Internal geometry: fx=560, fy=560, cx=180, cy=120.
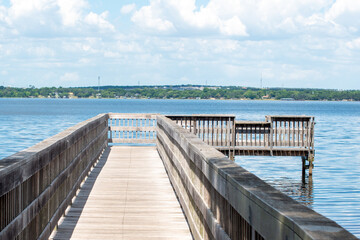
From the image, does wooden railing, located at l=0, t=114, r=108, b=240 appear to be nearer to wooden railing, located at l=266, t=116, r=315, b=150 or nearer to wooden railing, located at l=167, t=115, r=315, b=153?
wooden railing, located at l=167, t=115, r=315, b=153

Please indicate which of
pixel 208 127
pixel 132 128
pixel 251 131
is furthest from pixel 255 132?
pixel 132 128

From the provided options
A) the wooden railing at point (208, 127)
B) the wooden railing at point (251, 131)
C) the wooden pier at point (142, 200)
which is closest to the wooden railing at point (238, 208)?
the wooden pier at point (142, 200)

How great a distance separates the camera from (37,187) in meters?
6.06

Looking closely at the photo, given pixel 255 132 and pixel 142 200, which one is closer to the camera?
pixel 142 200

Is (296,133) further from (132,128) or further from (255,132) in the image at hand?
(132,128)

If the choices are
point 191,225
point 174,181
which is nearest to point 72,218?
point 191,225

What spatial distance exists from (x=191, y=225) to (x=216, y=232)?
7.21ft

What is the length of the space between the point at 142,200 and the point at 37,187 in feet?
12.5

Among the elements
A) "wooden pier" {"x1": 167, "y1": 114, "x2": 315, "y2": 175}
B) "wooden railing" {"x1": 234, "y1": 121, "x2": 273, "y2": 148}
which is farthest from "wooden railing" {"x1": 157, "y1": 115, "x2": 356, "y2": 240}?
"wooden railing" {"x1": 234, "y1": 121, "x2": 273, "y2": 148}

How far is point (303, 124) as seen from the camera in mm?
21812

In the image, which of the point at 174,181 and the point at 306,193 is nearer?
the point at 174,181

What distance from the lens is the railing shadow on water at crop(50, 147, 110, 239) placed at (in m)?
7.56

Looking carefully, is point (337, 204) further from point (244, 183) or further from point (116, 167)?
point (244, 183)

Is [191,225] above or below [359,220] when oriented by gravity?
above
